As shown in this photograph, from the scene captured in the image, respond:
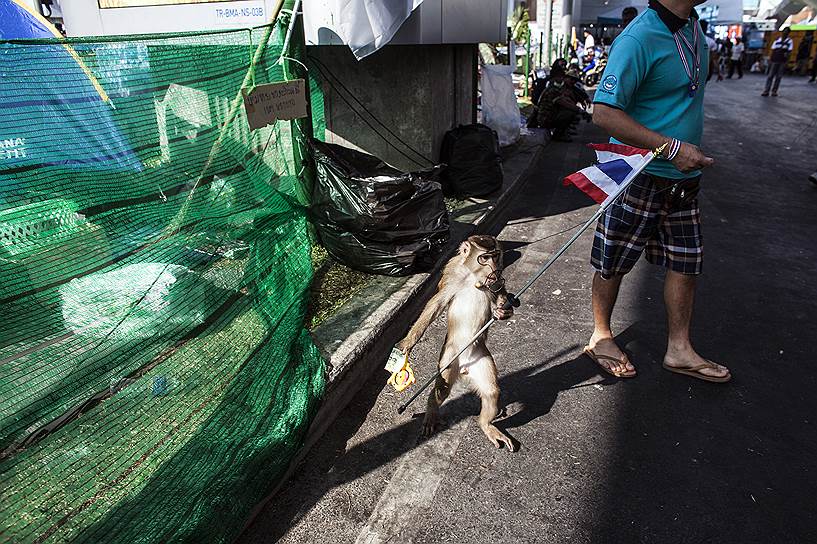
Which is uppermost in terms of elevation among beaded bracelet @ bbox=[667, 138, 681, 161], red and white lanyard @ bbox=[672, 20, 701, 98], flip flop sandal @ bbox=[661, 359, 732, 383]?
red and white lanyard @ bbox=[672, 20, 701, 98]

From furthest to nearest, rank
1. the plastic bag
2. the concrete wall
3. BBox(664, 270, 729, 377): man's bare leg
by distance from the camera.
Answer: the plastic bag
the concrete wall
BBox(664, 270, 729, 377): man's bare leg

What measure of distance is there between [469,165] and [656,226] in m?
3.33

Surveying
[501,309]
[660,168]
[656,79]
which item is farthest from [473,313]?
[656,79]

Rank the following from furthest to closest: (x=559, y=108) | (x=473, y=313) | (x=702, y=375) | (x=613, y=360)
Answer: (x=559, y=108) → (x=613, y=360) → (x=702, y=375) → (x=473, y=313)

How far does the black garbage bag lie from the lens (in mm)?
3979

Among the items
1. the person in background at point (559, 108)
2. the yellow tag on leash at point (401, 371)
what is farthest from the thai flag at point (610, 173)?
the person in background at point (559, 108)

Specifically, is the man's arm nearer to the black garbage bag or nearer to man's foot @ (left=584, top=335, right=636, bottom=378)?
man's foot @ (left=584, top=335, right=636, bottom=378)

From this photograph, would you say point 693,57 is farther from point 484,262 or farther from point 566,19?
point 566,19

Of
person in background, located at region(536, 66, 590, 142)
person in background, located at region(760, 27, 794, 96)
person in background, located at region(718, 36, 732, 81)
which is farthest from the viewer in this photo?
person in background, located at region(718, 36, 732, 81)

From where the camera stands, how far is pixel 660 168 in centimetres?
293

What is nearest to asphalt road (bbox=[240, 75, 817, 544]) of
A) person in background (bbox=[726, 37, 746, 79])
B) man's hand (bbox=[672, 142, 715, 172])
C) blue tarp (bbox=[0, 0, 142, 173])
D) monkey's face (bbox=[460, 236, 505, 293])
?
monkey's face (bbox=[460, 236, 505, 293])

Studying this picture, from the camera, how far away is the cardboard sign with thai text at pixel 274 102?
3.47 meters

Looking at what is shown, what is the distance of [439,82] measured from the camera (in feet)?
20.3

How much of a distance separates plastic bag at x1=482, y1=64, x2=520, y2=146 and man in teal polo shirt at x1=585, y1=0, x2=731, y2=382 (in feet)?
18.9
